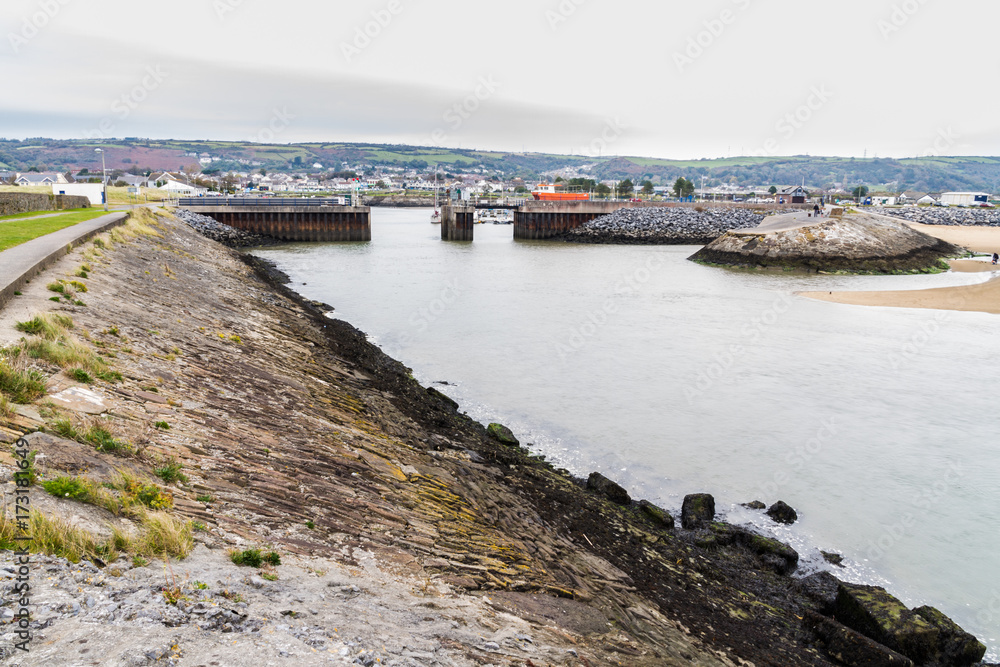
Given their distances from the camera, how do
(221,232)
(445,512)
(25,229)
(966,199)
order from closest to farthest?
(445,512) < (25,229) < (221,232) < (966,199)

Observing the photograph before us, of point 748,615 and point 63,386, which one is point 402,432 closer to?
point 63,386

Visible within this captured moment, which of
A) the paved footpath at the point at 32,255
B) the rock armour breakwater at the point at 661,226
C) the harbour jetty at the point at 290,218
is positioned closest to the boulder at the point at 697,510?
the paved footpath at the point at 32,255

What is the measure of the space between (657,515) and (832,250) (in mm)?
48558

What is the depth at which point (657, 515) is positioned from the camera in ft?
35.1

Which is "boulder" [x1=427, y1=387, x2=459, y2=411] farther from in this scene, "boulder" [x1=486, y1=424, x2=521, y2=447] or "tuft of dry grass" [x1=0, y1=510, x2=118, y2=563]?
"tuft of dry grass" [x1=0, y1=510, x2=118, y2=563]

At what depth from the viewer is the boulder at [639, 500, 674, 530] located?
34.8 ft

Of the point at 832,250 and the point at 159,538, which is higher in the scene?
the point at 832,250

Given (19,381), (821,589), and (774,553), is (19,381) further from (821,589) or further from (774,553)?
(821,589)

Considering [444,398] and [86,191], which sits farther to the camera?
[86,191]

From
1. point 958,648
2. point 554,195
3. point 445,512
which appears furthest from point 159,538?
point 554,195

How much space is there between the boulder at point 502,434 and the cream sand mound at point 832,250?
4257 cm

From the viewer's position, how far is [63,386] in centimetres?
786

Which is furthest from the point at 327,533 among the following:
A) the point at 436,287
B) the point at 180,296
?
the point at 436,287

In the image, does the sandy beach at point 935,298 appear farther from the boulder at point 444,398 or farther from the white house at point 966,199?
the white house at point 966,199
